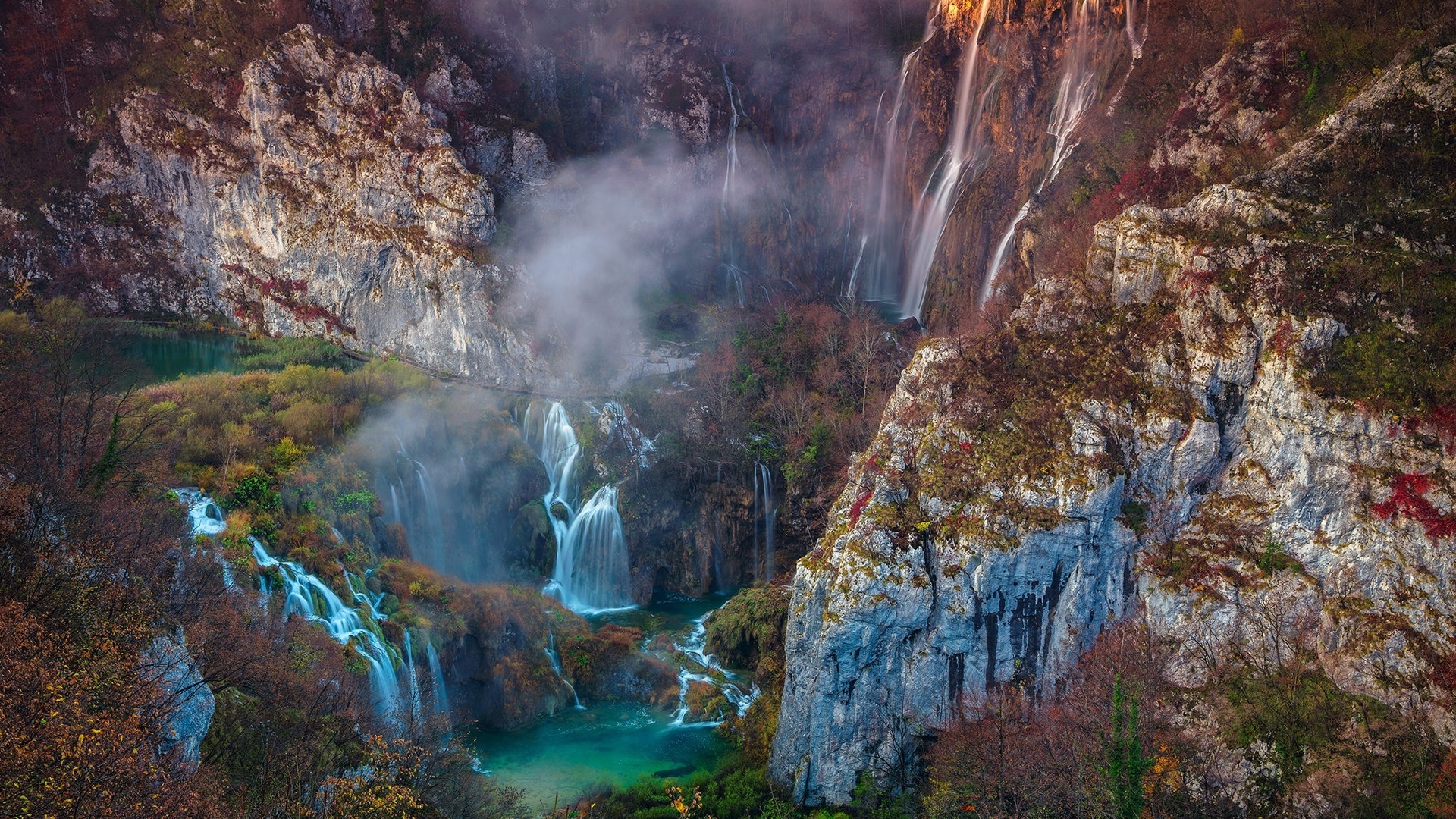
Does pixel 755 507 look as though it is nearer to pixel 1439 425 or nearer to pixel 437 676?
pixel 437 676

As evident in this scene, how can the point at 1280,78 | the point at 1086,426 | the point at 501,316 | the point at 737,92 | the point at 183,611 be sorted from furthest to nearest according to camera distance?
1. the point at 737,92
2. the point at 501,316
3. the point at 1280,78
4. the point at 1086,426
5. the point at 183,611

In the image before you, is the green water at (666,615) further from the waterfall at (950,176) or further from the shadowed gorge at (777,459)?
the waterfall at (950,176)

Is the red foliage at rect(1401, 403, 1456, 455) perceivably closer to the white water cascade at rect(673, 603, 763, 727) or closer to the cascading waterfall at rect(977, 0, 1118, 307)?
the cascading waterfall at rect(977, 0, 1118, 307)

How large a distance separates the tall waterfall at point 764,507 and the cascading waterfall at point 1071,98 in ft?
48.7

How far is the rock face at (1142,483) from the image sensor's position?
88.9 feet

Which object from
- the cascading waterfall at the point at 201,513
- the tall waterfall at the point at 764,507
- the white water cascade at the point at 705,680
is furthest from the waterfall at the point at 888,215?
the cascading waterfall at the point at 201,513

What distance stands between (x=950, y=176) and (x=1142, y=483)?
30398 millimetres

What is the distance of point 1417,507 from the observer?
2517 centimetres

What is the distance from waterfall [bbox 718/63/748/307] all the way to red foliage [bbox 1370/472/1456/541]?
47.0m

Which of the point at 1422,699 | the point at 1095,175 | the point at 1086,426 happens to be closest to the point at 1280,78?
the point at 1095,175

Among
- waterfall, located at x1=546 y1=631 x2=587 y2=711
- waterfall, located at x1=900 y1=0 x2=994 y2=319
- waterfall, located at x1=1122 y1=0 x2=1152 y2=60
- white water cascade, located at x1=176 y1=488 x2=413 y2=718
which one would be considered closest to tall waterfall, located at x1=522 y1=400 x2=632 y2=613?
waterfall, located at x1=546 y1=631 x2=587 y2=711

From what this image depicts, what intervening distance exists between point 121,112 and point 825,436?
194ft

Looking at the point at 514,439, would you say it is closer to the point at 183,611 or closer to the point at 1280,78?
the point at 183,611

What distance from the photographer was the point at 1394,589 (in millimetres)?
25312
